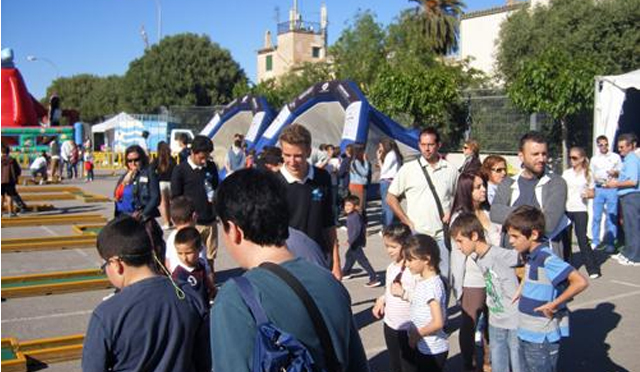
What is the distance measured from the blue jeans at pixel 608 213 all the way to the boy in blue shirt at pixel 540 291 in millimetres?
7423

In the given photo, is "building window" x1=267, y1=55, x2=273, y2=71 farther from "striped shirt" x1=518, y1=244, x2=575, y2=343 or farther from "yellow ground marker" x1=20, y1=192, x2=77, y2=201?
"striped shirt" x1=518, y1=244, x2=575, y2=343

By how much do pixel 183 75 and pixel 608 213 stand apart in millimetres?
50209

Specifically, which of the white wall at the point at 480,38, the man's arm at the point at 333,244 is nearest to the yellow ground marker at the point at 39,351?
the man's arm at the point at 333,244

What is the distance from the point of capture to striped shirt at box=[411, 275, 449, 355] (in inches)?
172

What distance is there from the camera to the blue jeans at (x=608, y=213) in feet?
36.0

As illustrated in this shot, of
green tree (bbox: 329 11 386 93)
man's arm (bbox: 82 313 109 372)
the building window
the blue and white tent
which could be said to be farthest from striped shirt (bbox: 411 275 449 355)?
the building window

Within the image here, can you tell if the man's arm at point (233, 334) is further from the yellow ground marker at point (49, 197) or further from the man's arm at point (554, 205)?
the yellow ground marker at point (49, 197)

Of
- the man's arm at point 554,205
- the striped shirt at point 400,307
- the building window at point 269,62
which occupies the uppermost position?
the building window at point 269,62

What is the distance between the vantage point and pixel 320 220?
5195mm

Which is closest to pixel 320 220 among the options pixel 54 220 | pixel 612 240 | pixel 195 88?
pixel 612 240

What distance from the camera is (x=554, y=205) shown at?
16.6ft

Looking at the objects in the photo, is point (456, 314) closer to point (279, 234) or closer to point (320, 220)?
point (320, 220)

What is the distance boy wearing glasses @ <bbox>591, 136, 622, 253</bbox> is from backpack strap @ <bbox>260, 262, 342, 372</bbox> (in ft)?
32.2

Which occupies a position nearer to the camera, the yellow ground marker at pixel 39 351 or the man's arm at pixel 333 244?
the man's arm at pixel 333 244
